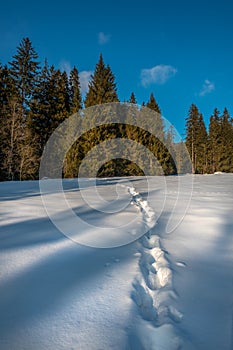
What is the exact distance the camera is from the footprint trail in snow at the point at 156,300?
102cm

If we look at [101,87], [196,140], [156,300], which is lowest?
[156,300]

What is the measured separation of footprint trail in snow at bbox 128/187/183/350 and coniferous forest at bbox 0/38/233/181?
13141 mm

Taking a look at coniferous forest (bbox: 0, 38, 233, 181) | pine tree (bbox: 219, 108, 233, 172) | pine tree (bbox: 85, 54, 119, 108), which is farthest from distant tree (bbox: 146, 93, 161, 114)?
pine tree (bbox: 219, 108, 233, 172)

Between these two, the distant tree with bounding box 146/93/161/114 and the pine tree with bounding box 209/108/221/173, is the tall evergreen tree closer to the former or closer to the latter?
the pine tree with bounding box 209/108/221/173

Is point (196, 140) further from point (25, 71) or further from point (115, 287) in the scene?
point (115, 287)

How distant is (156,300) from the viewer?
1349 mm

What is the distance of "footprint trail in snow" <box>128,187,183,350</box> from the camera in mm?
1016

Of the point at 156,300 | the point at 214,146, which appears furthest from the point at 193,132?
the point at 156,300

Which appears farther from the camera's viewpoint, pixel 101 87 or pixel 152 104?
pixel 152 104

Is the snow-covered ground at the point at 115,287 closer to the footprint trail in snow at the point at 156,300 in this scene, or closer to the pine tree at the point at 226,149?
the footprint trail in snow at the point at 156,300

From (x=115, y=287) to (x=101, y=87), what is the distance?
19862 mm

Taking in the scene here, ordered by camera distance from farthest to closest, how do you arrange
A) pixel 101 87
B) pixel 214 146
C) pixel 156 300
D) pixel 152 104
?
1. pixel 214 146
2. pixel 152 104
3. pixel 101 87
4. pixel 156 300

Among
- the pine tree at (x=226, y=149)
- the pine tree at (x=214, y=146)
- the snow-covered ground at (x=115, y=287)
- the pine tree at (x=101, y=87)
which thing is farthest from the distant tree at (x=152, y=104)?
the snow-covered ground at (x=115, y=287)

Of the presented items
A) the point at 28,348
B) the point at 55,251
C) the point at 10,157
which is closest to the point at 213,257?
the point at 55,251
